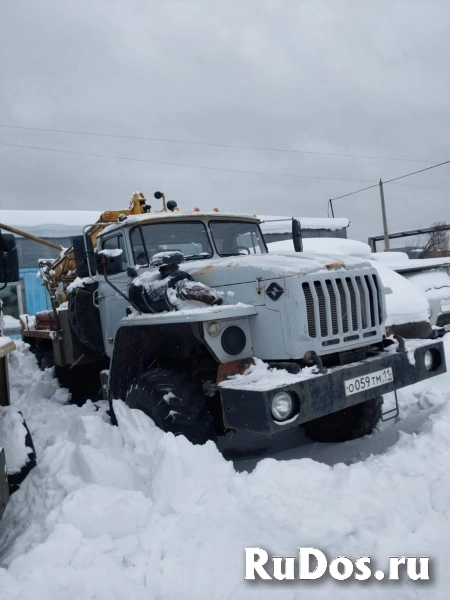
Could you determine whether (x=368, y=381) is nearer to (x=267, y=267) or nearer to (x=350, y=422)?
(x=350, y=422)

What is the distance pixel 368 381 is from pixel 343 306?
604 mm

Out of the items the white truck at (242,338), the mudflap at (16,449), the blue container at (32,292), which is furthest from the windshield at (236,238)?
the blue container at (32,292)

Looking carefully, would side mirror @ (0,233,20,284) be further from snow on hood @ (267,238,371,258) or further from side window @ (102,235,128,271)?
snow on hood @ (267,238,371,258)

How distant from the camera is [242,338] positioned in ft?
13.3

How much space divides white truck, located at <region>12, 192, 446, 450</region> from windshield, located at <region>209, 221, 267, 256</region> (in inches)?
1.9

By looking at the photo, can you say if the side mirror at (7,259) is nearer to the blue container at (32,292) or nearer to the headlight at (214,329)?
the headlight at (214,329)

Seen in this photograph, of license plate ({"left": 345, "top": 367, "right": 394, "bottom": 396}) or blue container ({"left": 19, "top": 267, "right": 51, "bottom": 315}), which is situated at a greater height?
blue container ({"left": 19, "top": 267, "right": 51, "bottom": 315})

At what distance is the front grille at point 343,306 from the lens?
391 cm

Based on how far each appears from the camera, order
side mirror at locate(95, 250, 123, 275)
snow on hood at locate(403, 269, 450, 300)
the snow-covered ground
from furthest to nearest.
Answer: snow on hood at locate(403, 269, 450, 300) → side mirror at locate(95, 250, 123, 275) → the snow-covered ground

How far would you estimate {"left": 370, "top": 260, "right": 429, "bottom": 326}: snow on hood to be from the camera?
25.0ft

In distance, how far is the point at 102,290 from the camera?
5.63 m

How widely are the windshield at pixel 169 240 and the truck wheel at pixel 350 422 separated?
6.42 ft

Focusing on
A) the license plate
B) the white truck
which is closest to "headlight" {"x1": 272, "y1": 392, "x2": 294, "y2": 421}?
the white truck

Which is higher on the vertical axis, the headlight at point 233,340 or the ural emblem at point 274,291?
the ural emblem at point 274,291
